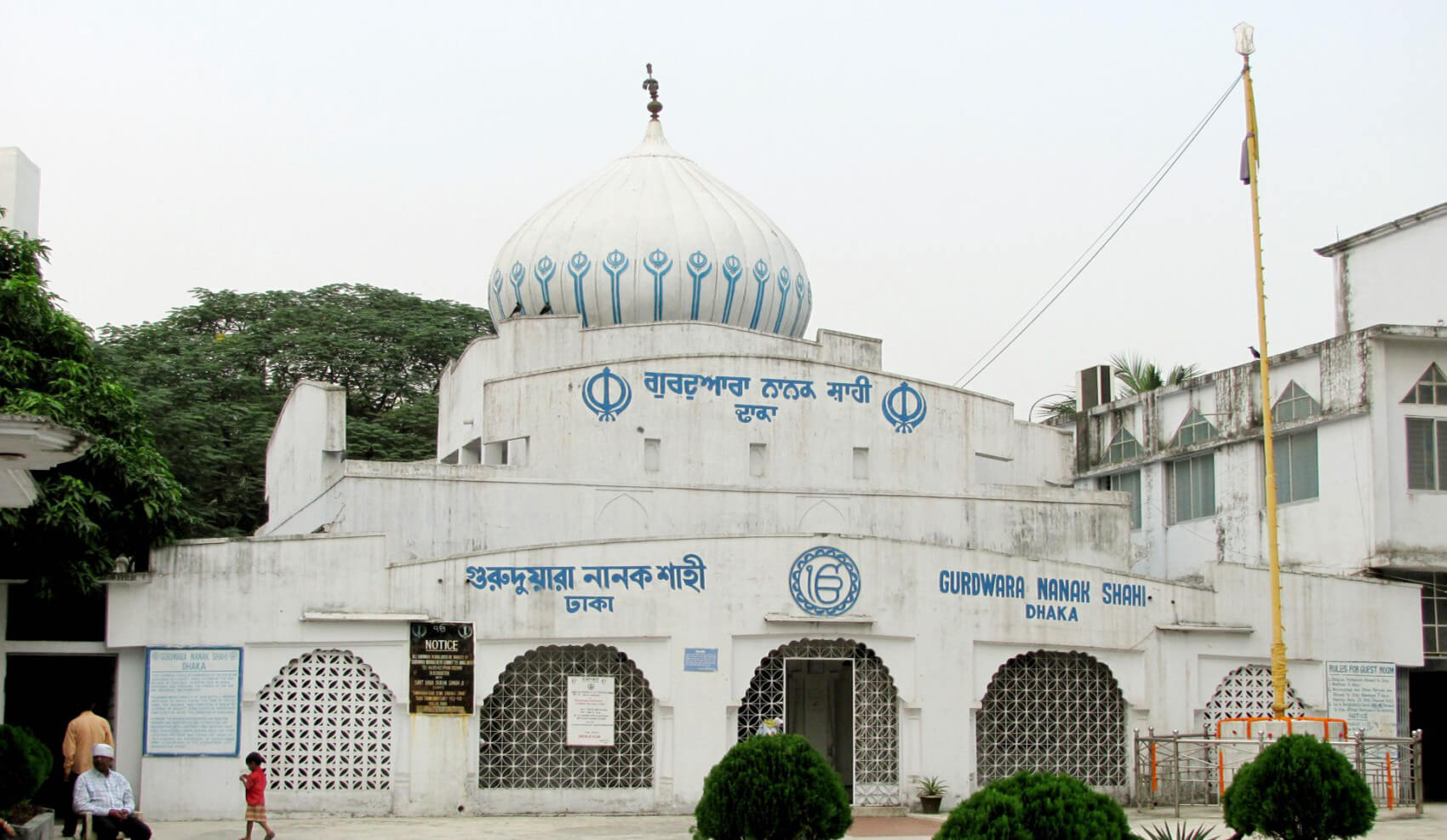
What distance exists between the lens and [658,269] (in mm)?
24078

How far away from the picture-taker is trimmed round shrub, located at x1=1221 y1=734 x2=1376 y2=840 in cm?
1369

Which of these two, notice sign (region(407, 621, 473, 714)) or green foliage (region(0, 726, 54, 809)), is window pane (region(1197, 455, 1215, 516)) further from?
green foliage (region(0, 726, 54, 809))

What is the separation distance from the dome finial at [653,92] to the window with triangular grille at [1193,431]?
982cm

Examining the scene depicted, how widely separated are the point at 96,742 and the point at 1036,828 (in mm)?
10368

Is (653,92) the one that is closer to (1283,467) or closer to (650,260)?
(650,260)

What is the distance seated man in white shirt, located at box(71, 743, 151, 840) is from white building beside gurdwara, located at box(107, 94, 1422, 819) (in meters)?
3.71

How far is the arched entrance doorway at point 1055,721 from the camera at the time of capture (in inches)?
801

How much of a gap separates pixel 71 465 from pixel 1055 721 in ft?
38.8

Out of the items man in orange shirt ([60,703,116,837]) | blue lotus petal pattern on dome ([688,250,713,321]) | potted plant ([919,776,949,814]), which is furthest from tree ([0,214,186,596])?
potted plant ([919,776,949,814])

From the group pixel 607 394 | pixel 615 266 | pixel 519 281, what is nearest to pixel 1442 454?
pixel 607 394

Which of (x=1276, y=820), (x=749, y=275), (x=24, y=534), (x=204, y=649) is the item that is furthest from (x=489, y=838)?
(x=749, y=275)

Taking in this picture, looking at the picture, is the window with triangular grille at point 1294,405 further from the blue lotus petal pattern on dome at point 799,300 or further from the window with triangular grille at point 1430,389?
the blue lotus petal pattern on dome at point 799,300

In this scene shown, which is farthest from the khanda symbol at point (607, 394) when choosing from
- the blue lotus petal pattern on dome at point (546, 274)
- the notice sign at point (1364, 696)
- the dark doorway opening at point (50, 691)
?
the notice sign at point (1364, 696)

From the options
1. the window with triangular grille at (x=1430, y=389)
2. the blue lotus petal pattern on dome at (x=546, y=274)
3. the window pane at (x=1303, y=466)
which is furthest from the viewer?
the blue lotus petal pattern on dome at (x=546, y=274)
